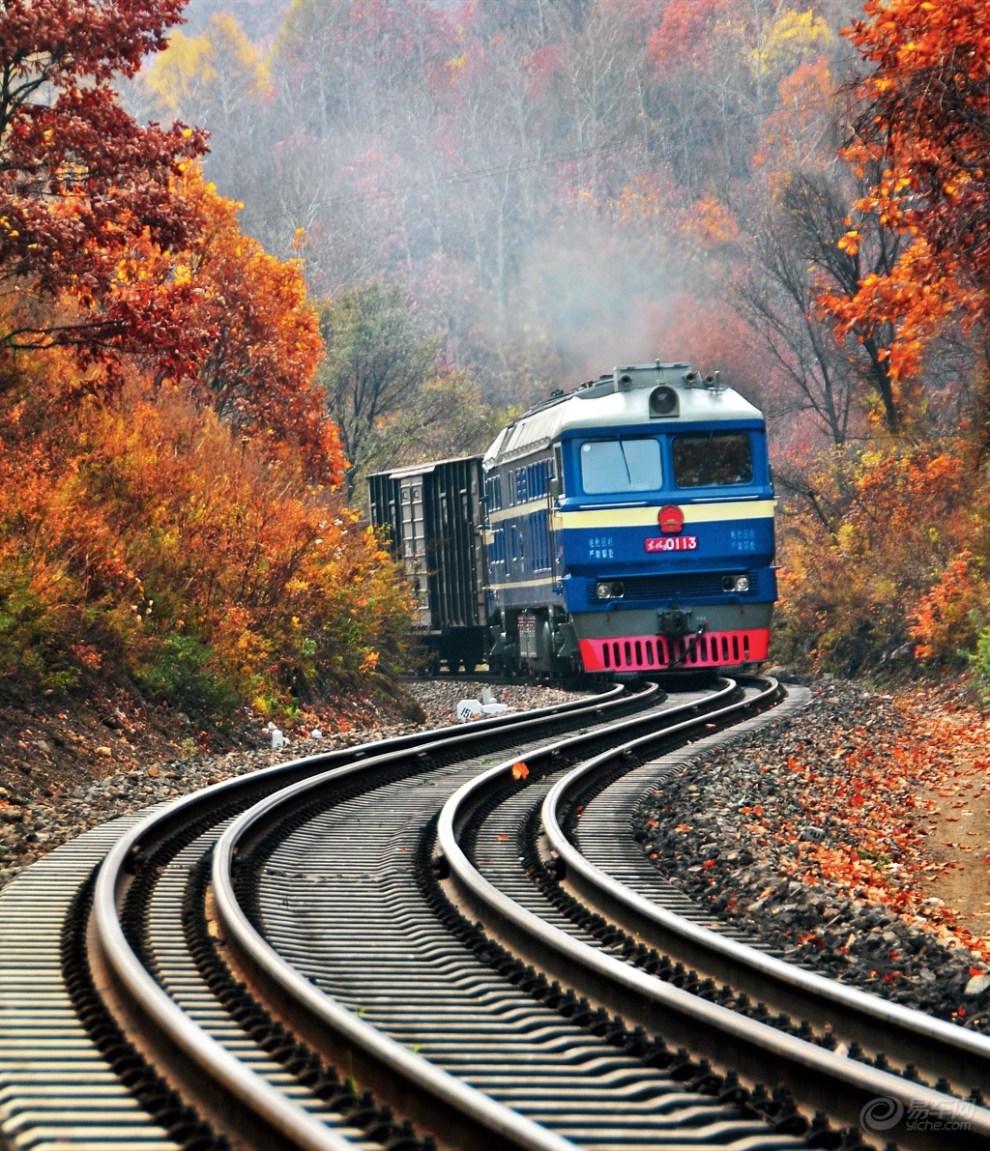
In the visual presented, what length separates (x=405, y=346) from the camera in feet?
169

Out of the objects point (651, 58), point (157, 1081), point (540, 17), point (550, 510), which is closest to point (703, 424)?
point (550, 510)

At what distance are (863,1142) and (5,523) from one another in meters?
13.6

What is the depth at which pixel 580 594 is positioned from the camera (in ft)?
75.0

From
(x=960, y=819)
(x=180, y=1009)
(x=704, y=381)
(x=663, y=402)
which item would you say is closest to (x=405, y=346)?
(x=704, y=381)

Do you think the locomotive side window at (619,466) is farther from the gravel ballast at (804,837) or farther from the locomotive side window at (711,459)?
the gravel ballast at (804,837)

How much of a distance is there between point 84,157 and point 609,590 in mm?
8809

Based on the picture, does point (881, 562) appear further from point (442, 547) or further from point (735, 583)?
point (442, 547)

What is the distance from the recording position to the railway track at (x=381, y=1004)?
4.88 metres

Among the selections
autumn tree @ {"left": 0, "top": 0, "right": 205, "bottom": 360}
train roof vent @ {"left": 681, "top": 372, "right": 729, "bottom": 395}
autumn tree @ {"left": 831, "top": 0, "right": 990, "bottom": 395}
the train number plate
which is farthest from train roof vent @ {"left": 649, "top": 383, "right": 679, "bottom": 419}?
autumn tree @ {"left": 831, "top": 0, "right": 990, "bottom": 395}

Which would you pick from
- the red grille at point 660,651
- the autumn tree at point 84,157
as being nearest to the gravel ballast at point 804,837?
the red grille at point 660,651

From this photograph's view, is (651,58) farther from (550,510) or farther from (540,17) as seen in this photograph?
(550,510)

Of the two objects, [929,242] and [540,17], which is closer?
[929,242]

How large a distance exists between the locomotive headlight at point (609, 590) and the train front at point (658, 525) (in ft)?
0.04

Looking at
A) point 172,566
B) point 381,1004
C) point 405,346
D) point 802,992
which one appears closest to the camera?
point 802,992
